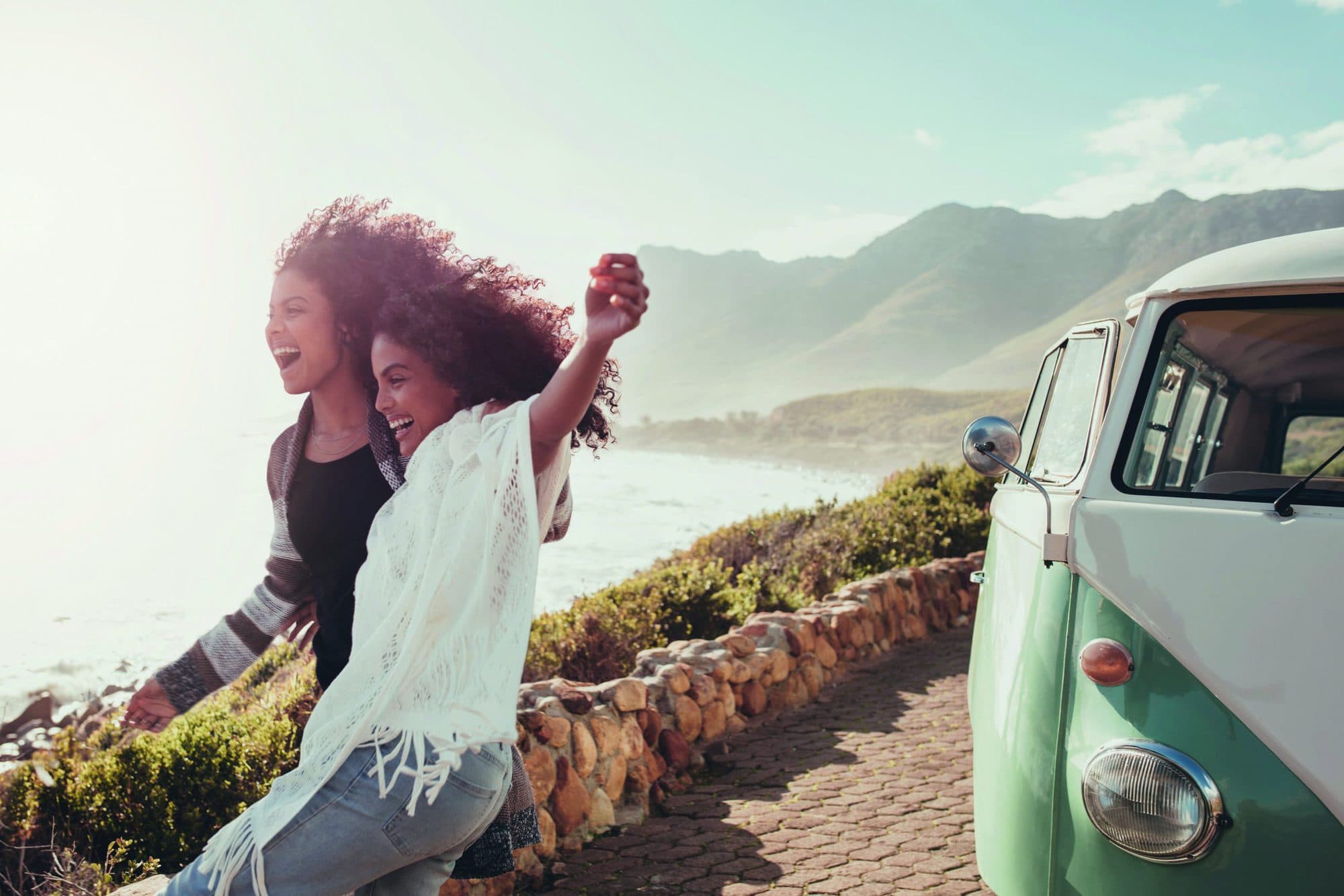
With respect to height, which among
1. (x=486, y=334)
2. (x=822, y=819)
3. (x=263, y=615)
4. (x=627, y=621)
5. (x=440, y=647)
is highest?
(x=486, y=334)

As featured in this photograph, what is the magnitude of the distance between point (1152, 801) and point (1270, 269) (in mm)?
1338

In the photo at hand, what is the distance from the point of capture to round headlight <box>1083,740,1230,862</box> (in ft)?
6.57

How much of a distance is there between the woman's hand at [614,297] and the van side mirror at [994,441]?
128cm

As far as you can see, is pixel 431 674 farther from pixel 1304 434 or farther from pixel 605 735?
pixel 1304 434

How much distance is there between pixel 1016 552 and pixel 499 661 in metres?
1.88

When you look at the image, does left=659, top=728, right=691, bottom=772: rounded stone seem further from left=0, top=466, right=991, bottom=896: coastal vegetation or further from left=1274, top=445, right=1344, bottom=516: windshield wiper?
left=1274, top=445, right=1344, bottom=516: windshield wiper

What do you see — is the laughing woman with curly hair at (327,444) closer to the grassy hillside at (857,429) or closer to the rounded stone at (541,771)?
the rounded stone at (541,771)

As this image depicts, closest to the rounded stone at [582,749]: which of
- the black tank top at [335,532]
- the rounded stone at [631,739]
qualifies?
the rounded stone at [631,739]

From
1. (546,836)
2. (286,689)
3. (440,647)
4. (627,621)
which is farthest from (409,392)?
(627,621)

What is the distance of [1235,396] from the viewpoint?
141 inches

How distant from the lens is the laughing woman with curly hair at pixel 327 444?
2.23 metres

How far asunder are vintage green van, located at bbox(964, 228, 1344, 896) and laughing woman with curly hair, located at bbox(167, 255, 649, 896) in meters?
1.30

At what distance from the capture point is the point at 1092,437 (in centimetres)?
267

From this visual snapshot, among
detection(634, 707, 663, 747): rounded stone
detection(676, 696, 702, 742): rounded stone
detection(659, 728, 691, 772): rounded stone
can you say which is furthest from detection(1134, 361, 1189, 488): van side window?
detection(676, 696, 702, 742): rounded stone
